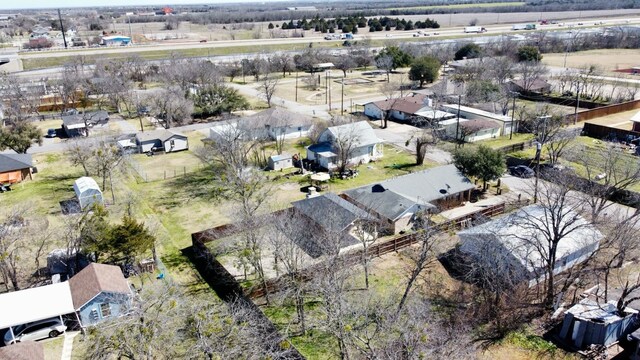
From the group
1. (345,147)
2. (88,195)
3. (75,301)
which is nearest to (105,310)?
(75,301)

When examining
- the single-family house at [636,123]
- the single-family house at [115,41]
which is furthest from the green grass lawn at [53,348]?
the single-family house at [115,41]

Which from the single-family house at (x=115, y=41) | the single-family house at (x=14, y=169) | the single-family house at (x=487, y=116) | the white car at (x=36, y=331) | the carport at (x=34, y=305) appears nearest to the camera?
the white car at (x=36, y=331)

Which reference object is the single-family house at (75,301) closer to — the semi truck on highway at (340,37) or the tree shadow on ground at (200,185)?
the tree shadow on ground at (200,185)

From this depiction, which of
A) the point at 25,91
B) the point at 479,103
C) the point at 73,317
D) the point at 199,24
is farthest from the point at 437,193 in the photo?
the point at 199,24

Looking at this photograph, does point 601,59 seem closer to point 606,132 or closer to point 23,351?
point 606,132

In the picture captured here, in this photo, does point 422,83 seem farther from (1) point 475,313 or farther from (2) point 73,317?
(2) point 73,317
